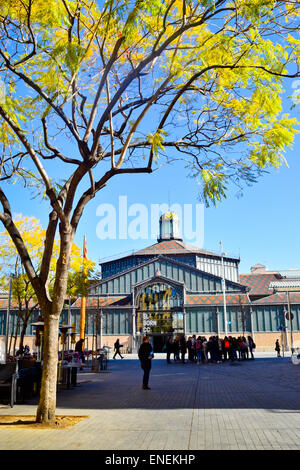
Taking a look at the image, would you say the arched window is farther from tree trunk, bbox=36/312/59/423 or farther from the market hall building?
tree trunk, bbox=36/312/59/423

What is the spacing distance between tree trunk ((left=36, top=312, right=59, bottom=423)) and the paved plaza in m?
0.56

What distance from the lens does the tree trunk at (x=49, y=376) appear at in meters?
8.14

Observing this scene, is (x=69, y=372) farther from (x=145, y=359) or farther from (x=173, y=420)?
(x=173, y=420)

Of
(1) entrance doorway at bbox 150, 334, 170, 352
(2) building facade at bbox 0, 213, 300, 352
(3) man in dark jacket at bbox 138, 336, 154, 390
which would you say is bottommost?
(1) entrance doorway at bbox 150, 334, 170, 352

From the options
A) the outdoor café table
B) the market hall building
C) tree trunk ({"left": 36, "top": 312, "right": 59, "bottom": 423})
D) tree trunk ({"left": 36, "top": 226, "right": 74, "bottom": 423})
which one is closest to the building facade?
the market hall building

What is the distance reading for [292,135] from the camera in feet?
30.4

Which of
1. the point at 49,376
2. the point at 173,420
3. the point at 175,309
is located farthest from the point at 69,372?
the point at 175,309

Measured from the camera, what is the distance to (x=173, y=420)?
27.0ft

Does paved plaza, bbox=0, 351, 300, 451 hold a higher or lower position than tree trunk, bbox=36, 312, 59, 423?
lower

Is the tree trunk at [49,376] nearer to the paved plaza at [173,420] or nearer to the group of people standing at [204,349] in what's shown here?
the paved plaza at [173,420]

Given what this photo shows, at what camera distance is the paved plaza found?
6.46 meters

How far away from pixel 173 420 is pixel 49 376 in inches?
99.9
